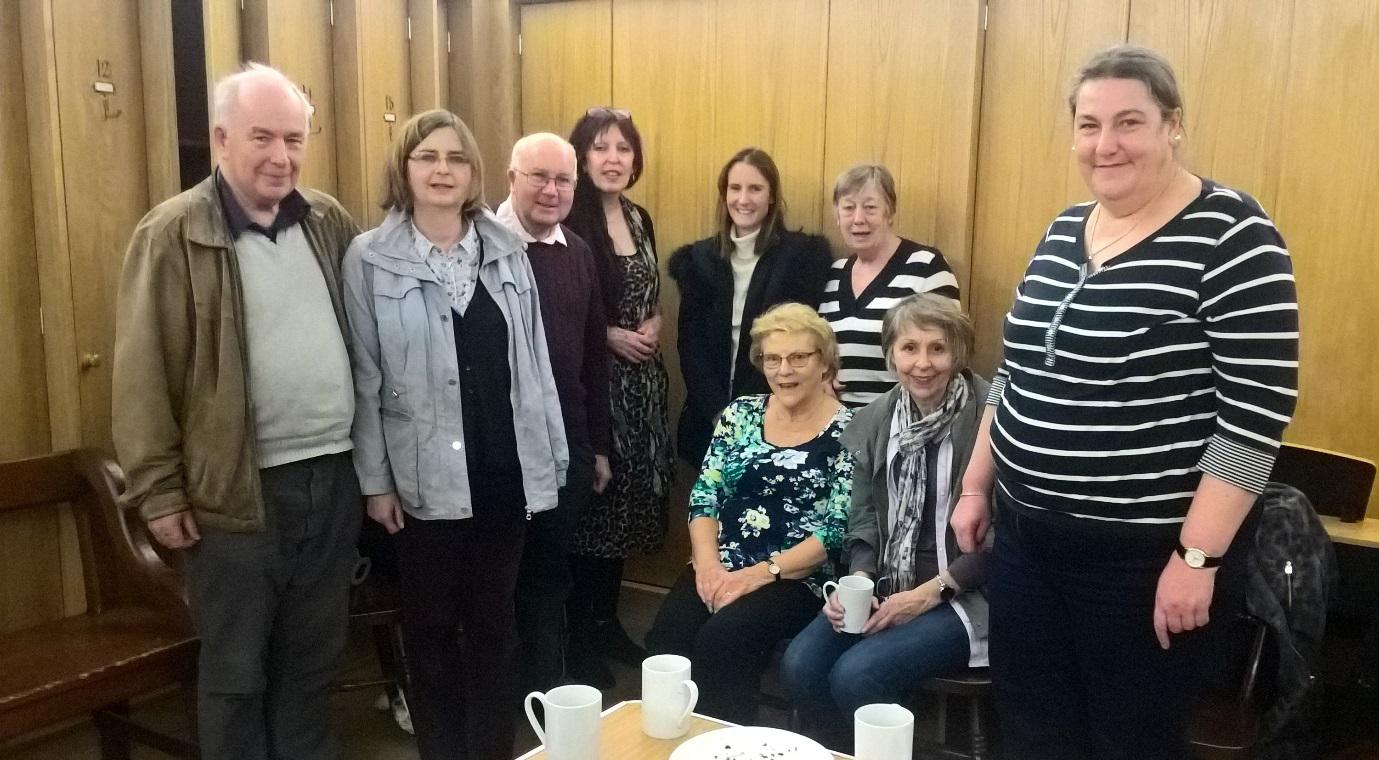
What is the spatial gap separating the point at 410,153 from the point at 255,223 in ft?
1.03

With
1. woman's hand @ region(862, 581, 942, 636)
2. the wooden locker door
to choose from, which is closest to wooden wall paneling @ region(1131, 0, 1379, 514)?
woman's hand @ region(862, 581, 942, 636)

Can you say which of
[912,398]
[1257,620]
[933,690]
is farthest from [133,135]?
[1257,620]

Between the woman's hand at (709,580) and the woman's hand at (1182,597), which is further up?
the woman's hand at (1182,597)

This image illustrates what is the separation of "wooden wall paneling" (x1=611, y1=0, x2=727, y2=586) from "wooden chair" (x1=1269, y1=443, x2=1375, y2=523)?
168 cm

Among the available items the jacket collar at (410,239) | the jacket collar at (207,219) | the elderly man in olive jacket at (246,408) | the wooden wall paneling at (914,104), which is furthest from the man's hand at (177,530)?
the wooden wall paneling at (914,104)

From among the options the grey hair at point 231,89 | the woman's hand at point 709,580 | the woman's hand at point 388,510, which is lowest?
the woman's hand at point 709,580

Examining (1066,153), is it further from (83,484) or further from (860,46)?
(83,484)

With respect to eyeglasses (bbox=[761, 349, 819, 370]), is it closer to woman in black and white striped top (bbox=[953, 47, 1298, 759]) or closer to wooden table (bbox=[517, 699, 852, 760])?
woman in black and white striped top (bbox=[953, 47, 1298, 759])

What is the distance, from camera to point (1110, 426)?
1405 millimetres

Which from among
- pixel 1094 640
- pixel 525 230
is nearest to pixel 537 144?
pixel 525 230

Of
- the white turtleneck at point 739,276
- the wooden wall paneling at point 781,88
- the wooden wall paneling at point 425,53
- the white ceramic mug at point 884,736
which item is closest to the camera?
the white ceramic mug at point 884,736

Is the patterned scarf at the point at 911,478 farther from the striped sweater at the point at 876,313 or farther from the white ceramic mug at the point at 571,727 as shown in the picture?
the white ceramic mug at the point at 571,727

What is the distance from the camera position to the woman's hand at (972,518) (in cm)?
178

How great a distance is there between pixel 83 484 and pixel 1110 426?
7.17ft
